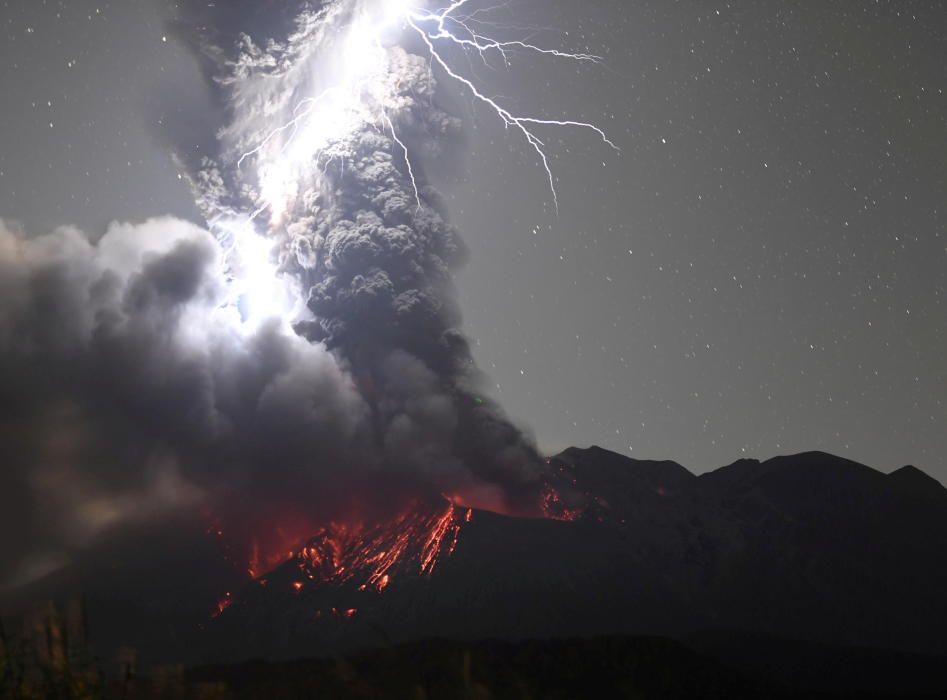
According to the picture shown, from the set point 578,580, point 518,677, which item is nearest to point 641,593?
point 578,580

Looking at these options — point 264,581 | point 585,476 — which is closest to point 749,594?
point 585,476

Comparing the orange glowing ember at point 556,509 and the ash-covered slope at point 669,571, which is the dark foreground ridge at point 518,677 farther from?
the orange glowing ember at point 556,509

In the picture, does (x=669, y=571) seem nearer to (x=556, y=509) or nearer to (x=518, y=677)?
(x=556, y=509)

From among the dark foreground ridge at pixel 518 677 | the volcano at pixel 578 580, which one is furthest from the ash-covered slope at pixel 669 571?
the dark foreground ridge at pixel 518 677

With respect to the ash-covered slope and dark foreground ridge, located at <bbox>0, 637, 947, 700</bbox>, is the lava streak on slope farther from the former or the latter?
dark foreground ridge, located at <bbox>0, 637, 947, 700</bbox>

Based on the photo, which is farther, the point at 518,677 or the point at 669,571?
the point at 669,571

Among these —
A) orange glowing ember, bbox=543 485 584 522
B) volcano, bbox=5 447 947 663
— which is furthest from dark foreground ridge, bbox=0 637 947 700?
orange glowing ember, bbox=543 485 584 522

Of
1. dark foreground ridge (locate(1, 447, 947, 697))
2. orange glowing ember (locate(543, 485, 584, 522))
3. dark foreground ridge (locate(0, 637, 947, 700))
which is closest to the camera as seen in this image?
dark foreground ridge (locate(0, 637, 947, 700))

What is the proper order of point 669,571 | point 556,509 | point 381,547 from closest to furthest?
point 381,547, point 556,509, point 669,571

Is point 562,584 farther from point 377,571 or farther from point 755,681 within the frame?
point 755,681

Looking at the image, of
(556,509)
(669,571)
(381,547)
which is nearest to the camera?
(381,547)
